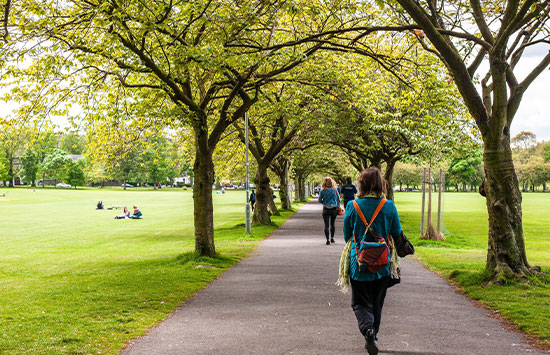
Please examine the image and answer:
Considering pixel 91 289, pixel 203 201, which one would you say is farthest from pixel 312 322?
pixel 203 201

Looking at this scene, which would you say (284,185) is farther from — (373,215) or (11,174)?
(11,174)

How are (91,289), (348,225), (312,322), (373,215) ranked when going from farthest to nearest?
(91,289)
(312,322)
(348,225)
(373,215)

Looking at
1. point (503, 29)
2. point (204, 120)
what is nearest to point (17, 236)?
point (204, 120)

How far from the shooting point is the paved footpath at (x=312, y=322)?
5430 mm

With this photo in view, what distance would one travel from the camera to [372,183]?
525cm

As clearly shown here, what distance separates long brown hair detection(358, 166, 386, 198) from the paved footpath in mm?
1562

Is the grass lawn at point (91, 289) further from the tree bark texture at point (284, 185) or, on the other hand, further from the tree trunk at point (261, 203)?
the tree bark texture at point (284, 185)

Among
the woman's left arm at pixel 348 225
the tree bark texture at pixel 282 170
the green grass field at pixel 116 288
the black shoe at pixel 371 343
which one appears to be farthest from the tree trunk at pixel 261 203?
the black shoe at pixel 371 343

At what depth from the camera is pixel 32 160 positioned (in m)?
123

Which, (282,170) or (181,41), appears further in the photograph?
(282,170)

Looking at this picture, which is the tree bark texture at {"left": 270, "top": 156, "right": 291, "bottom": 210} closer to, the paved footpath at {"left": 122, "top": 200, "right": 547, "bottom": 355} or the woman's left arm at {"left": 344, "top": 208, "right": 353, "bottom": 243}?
the paved footpath at {"left": 122, "top": 200, "right": 547, "bottom": 355}

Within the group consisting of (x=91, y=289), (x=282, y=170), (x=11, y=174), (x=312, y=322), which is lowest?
(x=91, y=289)

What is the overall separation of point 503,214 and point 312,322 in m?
4.57

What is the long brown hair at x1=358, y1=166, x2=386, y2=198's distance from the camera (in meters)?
5.25
